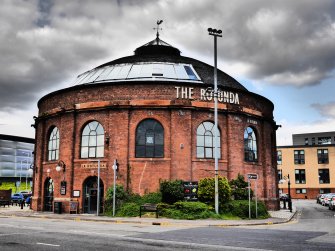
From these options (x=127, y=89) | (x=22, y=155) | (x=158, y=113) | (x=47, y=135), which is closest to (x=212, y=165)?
(x=158, y=113)

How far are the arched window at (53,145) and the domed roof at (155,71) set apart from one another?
538 cm

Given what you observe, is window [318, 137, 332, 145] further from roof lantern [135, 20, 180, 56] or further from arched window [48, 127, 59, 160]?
arched window [48, 127, 59, 160]

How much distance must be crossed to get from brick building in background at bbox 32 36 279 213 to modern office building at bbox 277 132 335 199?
53931 millimetres

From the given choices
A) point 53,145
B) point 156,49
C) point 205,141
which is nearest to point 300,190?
point 156,49

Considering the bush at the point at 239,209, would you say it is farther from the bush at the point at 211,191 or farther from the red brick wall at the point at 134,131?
the red brick wall at the point at 134,131

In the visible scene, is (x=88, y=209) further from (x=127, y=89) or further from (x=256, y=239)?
(x=256, y=239)

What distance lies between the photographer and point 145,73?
34.4m

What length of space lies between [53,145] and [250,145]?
1714 cm

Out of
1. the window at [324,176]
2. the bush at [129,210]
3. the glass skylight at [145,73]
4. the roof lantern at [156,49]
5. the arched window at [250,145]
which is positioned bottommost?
the bush at [129,210]

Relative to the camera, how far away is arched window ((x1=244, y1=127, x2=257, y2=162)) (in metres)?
34.1

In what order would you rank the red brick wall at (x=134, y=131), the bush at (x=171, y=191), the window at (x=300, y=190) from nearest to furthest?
the bush at (x=171, y=191) → the red brick wall at (x=134, y=131) → the window at (x=300, y=190)

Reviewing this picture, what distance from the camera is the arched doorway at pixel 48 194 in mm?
33781

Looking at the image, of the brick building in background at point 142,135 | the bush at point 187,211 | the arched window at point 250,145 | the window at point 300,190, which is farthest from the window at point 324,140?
the bush at point 187,211

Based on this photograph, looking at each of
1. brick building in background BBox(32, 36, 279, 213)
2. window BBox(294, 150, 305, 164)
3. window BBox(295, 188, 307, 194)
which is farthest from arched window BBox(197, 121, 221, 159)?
window BBox(295, 188, 307, 194)
